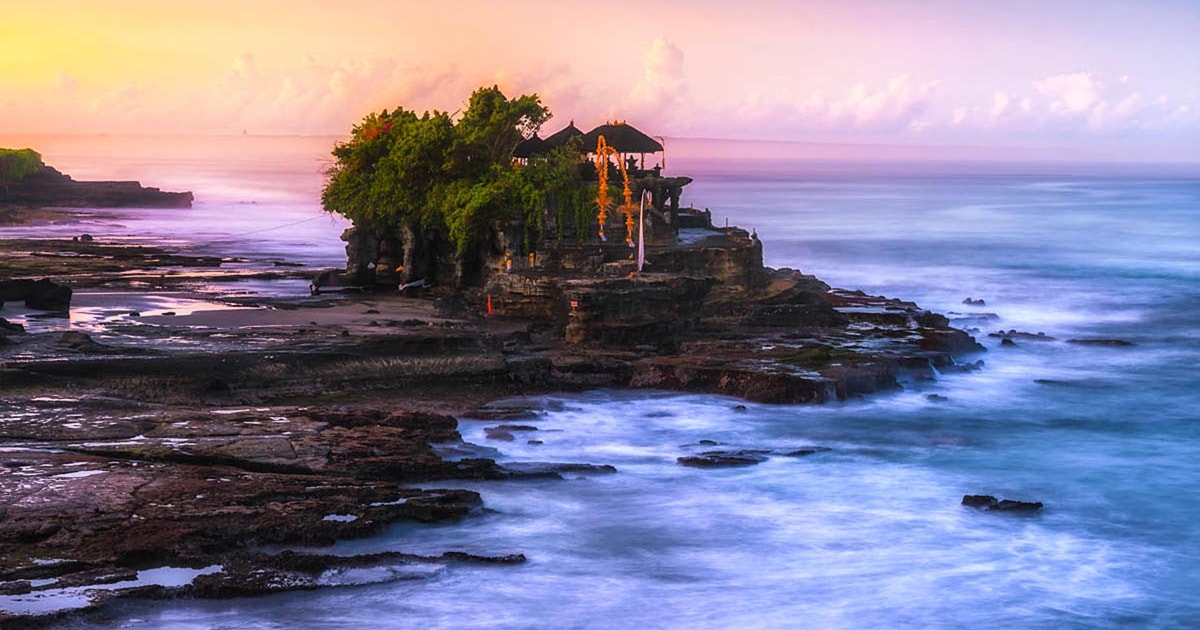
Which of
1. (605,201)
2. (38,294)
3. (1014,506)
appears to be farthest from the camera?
(605,201)

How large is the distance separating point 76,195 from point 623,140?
65880mm

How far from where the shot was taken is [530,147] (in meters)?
48.4

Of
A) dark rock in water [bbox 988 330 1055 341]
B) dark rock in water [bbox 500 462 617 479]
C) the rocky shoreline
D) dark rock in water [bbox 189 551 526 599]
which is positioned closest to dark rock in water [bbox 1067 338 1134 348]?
dark rock in water [bbox 988 330 1055 341]

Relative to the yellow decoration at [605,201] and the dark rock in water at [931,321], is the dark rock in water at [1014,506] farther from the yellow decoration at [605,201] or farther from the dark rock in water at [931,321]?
the yellow decoration at [605,201]

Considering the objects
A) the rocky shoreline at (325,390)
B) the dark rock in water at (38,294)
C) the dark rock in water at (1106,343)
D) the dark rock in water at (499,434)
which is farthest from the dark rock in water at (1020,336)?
the dark rock in water at (38,294)

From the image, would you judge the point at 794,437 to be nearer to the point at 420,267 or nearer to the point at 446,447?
the point at 446,447

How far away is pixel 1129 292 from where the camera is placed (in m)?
57.5

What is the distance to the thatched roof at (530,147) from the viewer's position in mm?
48156

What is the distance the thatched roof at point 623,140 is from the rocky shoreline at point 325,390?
4.02 m

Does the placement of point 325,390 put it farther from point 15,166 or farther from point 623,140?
point 15,166

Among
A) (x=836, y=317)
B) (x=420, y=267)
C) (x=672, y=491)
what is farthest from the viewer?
(x=420, y=267)

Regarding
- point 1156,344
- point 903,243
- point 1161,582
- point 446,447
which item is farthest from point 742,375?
point 903,243

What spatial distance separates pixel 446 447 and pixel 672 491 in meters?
4.44

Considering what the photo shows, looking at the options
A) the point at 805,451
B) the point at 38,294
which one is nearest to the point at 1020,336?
the point at 805,451
